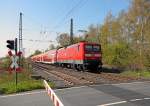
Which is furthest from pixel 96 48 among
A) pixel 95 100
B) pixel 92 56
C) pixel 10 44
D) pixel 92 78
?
pixel 95 100

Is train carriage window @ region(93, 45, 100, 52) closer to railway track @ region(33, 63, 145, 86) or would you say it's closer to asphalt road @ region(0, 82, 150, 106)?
railway track @ region(33, 63, 145, 86)

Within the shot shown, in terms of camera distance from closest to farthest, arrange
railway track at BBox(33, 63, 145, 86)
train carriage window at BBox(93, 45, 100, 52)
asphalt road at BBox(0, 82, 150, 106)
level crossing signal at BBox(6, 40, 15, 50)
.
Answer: asphalt road at BBox(0, 82, 150, 106), level crossing signal at BBox(6, 40, 15, 50), railway track at BBox(33, 63, 145, 86), train carriage window at BBox(93, 45, 100, 52)

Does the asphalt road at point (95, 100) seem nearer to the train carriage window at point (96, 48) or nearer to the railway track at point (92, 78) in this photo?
the railway track at point (92, 78)

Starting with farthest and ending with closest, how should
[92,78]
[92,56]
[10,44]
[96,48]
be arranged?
[96,48], [92,56], [92,78], [10,44]

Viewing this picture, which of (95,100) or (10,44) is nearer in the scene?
(95,100)

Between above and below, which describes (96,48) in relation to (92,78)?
above

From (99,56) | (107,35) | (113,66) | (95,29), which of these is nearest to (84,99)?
(99,56)

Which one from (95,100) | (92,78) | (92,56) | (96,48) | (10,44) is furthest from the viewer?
(96,48)

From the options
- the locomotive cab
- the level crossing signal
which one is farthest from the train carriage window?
the level crossing signal

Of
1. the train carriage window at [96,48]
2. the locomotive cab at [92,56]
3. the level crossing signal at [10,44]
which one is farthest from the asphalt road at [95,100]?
the train carriage window at [96,48]

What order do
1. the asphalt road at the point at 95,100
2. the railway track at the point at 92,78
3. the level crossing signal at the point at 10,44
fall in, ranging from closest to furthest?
1. the asphalt road at the point at 95,100
2. the level crossing signal at the point at 10,44
3. the railway track at the point at 92,78

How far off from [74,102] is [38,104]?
1431 mm

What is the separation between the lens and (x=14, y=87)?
71.2 feet

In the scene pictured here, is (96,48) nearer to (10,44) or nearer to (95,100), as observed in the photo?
(10,44)
